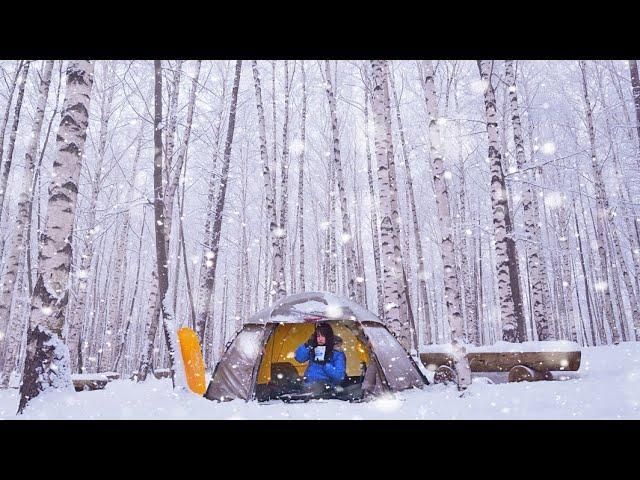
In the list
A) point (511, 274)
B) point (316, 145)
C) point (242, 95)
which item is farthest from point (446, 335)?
point (511, 274)

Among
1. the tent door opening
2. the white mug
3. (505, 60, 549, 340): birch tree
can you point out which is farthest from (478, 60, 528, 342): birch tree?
the white mug

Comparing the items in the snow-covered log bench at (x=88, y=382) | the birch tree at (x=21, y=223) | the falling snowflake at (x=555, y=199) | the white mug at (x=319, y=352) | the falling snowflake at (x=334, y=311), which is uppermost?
the falling snowflake at (x=555, y=199)

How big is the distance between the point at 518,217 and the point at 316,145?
1093 cm

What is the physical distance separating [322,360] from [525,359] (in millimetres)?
3171

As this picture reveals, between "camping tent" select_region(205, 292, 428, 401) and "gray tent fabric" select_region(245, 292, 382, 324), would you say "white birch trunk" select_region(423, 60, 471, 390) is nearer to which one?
"camping tent" select_region(205, 292, 428, 401)

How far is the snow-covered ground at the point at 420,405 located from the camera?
4.07 m

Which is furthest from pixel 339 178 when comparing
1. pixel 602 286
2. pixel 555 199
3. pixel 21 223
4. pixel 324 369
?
pixel 555 199

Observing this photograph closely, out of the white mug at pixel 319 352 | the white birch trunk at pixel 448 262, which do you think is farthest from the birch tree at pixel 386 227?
the white birch trunk at pixel 448 262

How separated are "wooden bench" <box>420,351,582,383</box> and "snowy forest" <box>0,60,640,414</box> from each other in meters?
0.41

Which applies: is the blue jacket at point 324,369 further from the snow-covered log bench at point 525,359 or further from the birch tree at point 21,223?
the birch tree at point 21,223

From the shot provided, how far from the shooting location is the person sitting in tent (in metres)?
6.89

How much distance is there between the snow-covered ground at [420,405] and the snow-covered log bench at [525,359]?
1.44 feet

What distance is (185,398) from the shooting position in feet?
20.1
